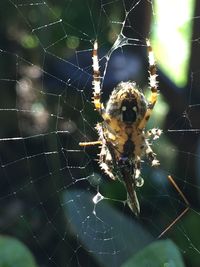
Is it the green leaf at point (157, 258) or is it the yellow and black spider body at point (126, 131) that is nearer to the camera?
the green leaf at point (157, 258)

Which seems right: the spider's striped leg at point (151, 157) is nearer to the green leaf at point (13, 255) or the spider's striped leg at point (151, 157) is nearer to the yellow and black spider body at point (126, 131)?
the yellow and black spider body at point (126, 131)

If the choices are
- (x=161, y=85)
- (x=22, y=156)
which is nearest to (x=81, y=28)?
(x=161, y=85)

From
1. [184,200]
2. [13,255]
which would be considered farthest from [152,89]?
[13,255]

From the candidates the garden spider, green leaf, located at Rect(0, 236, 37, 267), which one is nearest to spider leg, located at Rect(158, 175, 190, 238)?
the garden spider

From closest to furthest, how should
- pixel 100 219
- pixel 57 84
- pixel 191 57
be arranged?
pixel 100 219 → pixel 191 57 → pixel 57 84

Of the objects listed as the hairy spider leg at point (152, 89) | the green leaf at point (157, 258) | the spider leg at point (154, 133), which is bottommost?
the green leaf at point (157, 258)

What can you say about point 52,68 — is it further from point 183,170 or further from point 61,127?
point 183,170

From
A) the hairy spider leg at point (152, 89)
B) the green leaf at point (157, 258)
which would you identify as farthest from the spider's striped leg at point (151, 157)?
the green leaf at point (157, 258)
